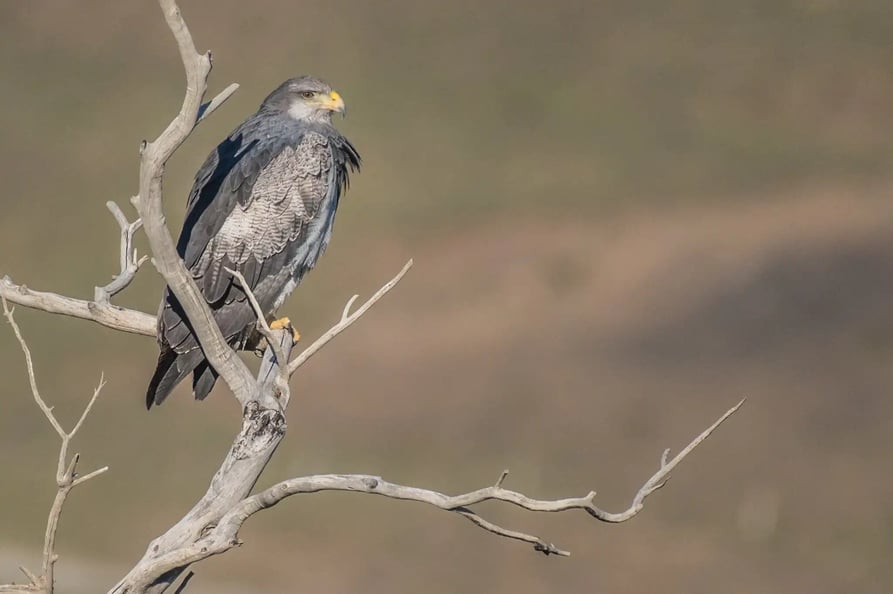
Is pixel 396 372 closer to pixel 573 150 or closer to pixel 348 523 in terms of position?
pixel 348 523

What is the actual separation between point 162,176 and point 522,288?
1451 cm

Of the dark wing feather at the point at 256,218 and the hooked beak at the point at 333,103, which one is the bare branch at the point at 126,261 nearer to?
the dark wing feather at the point at 256,218

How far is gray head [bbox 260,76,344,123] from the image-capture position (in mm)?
9062

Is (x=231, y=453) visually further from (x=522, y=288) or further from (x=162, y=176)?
(x=522, y=288)

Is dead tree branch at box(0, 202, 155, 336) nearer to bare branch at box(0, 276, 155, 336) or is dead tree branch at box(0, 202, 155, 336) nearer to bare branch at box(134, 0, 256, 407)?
bare branch at box(0, 276, 155, 336)

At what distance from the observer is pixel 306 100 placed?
359 inches

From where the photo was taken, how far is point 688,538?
15000mm

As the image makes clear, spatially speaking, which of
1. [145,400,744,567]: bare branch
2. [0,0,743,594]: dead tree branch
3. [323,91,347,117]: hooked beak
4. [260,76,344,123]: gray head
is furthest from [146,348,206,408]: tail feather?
[323,91,347,117]: hooked beak

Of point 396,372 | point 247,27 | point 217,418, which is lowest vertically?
point 217,418

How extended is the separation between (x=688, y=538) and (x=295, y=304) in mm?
7598

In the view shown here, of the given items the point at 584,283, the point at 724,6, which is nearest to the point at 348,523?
the point at 584,283

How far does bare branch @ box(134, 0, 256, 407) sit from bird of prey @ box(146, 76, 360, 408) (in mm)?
1027

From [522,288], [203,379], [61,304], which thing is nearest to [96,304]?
[61,304]

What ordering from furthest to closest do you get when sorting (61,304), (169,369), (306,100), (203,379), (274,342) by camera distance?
(306,100) < (203,379) < (169,369) < (61,304) < (274,342)
